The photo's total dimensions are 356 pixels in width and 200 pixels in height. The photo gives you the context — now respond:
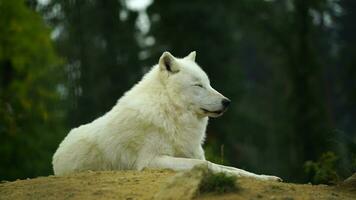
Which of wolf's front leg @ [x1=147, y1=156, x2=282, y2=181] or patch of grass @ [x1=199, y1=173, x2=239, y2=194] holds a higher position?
patch of grass @ [x1=199, y1=173, x2=239, y2=194]

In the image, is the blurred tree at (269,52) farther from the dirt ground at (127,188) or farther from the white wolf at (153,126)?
the dirt ground at (127,188)

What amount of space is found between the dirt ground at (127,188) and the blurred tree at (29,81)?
16327 mm

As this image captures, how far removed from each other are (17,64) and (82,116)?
473 cm

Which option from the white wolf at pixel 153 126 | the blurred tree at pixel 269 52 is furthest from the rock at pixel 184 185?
the blurred tree at pixel 269 52

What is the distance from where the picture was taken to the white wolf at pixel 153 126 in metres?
8.62

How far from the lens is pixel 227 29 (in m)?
33.5

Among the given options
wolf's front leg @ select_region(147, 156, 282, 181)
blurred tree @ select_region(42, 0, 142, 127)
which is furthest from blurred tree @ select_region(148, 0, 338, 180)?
wolf's front leg @ select_region(147, 156, 282, 181)

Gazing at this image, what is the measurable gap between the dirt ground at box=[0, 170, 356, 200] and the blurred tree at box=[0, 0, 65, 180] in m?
16.3

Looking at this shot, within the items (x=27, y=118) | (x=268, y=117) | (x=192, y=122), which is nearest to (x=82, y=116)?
(x=27, y=118)

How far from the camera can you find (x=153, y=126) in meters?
8.68

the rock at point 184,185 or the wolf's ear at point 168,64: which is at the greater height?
the wolf's ear at point 168,64

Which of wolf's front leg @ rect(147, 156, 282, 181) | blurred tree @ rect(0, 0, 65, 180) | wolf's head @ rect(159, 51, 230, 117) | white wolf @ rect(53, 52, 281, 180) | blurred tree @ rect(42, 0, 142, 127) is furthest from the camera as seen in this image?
blurred tree @ rect(42, 0, 142, 127)

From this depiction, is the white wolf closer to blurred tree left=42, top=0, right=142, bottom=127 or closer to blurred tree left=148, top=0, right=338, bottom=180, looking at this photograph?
blurred tree left=148, top=0, right=338, bottom=180

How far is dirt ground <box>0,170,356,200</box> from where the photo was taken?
680 centimetres
